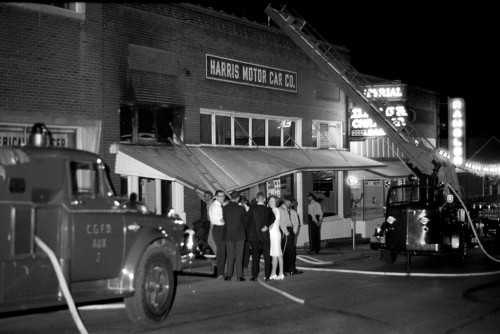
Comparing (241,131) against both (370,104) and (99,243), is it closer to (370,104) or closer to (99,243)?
(370,104)

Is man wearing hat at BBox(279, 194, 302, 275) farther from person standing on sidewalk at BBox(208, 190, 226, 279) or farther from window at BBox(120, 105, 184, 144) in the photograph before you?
window at BBox(120, 105, 184, 144)

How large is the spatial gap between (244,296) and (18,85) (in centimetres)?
717

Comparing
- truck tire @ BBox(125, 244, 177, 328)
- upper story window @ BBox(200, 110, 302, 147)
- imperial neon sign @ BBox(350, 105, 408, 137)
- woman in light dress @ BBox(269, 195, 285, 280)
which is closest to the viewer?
truck tire @ BBox(125, 244, 177, 328)

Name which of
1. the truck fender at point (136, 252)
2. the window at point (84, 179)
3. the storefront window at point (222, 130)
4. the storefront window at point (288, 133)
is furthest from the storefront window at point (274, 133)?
the window at point (84, 179)

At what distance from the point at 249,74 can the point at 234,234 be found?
9.00m

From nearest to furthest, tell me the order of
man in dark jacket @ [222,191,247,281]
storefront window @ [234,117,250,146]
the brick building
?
man in dark jacket @ [222,191,247,281] < the brick building < storefront window @ [234,117,250,146]

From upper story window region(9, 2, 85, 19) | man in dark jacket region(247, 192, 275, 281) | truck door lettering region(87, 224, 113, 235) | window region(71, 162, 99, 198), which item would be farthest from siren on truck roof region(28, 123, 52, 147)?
upper story window region(9, 2, 85, 19)

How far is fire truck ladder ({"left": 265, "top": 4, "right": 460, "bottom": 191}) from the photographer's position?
19.3m

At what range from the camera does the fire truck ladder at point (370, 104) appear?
1933 centimetres

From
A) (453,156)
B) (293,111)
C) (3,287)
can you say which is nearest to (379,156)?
(453,156)

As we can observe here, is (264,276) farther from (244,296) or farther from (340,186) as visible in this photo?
(340,186)

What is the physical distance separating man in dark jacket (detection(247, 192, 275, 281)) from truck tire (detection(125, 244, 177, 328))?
4523mm

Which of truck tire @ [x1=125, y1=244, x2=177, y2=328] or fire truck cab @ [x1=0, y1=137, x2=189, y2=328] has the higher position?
fire truck cab @ [x1=0, y1=137, x2=189, y2=328]

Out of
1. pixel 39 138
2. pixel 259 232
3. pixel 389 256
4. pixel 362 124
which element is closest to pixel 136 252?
pixel 39 138
